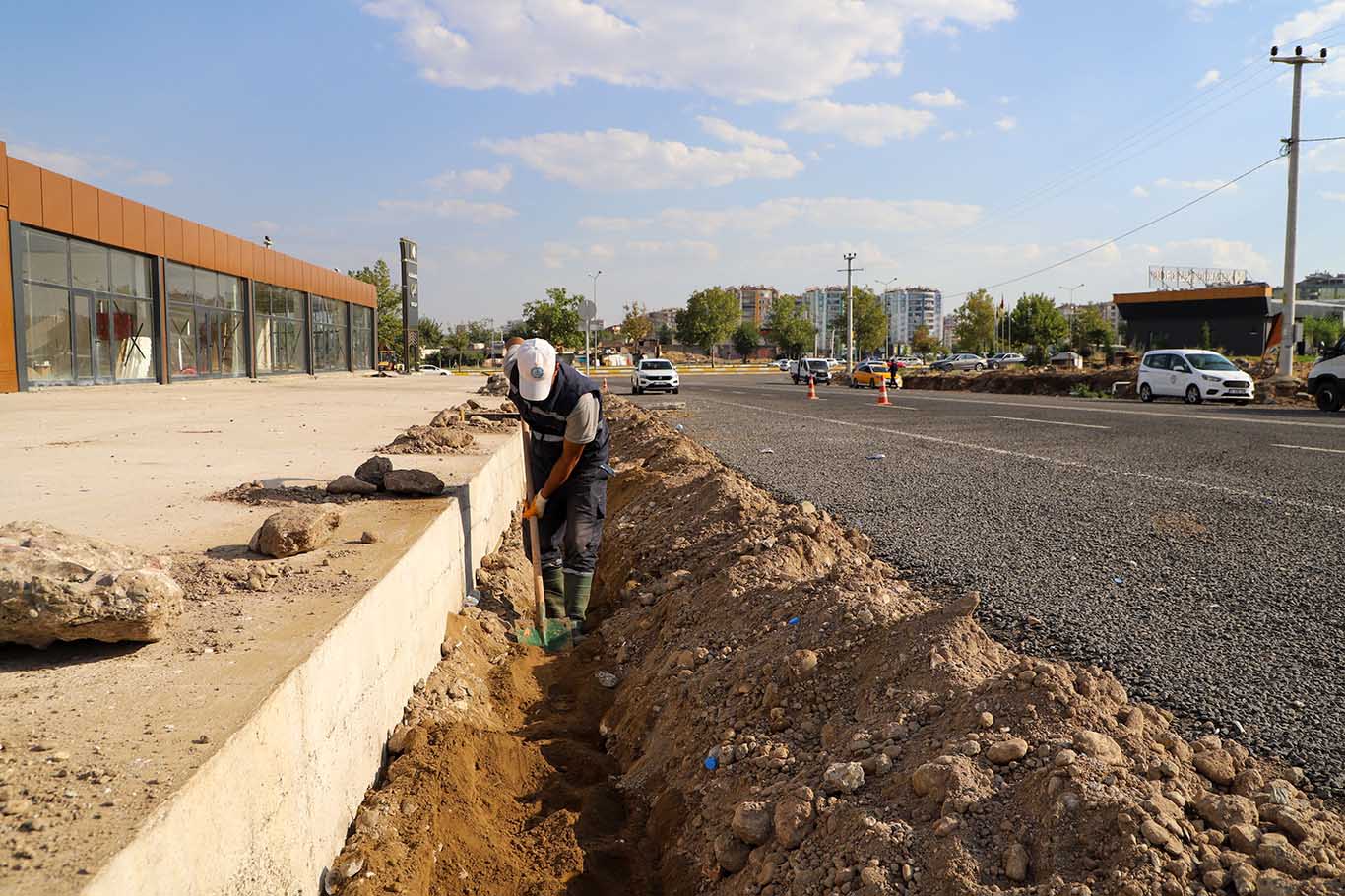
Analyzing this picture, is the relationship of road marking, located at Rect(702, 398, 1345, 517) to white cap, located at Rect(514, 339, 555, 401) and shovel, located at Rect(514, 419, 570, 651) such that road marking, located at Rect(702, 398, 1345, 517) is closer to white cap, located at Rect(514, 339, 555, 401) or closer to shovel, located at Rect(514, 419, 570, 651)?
shovel, located at Rect(514, 419, 570, 651)

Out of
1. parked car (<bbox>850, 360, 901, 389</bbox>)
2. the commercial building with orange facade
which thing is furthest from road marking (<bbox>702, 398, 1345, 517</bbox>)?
parked car (<bbox>850, 360, 901, 389</bbox>)

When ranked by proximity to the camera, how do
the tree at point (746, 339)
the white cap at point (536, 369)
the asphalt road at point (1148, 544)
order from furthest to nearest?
the tree at point (746, 339) → the white cap at point (536, 369) → the asphalt road at point (1148, 544)

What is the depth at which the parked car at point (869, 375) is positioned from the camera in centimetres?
4453

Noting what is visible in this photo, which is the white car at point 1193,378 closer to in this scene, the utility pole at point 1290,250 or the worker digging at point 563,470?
the utility pole at point 1290,250

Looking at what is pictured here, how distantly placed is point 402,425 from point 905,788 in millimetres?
10138

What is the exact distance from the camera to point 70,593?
278 cm

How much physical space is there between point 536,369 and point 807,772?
311 cm

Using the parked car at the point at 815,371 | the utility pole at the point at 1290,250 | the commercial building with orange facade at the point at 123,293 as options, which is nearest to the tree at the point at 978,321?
the parked car at the point at 815,371

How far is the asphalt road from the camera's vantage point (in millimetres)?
3624

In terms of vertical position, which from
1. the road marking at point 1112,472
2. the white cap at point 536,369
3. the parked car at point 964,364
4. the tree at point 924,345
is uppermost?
the tree at point 924,345

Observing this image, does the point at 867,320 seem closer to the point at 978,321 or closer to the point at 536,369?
the point at 978,321

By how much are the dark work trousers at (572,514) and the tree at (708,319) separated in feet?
325

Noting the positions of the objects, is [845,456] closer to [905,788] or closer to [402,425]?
[402,425]

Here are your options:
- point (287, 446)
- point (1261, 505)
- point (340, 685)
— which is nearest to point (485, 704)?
point (340, 685)
